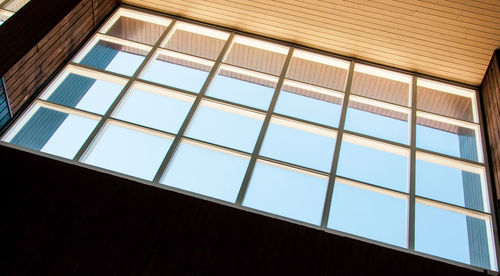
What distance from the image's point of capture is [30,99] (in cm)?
769

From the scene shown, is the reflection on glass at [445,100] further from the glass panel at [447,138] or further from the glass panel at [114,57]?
the glass panel at [114,57]

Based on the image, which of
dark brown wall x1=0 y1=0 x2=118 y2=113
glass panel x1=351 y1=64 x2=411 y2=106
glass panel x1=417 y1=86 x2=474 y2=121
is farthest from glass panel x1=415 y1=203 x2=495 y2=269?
dark brown wall x1=0 y1=0 x2=118 y2=113

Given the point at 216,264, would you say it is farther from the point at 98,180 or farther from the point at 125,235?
the point at 98,180

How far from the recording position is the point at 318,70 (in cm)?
956

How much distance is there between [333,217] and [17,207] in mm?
4701

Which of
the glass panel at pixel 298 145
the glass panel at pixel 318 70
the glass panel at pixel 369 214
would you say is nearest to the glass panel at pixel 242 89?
the glass panel at pixel 298 145

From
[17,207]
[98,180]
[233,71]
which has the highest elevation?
[233,71]

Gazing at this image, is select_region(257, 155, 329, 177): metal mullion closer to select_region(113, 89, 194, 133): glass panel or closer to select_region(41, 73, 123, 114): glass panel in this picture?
select_region(113, 89, 194, 133): glass panel

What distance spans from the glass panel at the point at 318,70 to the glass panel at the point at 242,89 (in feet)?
2.46

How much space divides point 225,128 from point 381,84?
3870mm

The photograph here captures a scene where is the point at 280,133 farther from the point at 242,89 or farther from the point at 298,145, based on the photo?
the point at 242,89

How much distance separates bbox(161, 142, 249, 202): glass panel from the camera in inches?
265

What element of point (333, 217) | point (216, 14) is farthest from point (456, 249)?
point (216, 14)

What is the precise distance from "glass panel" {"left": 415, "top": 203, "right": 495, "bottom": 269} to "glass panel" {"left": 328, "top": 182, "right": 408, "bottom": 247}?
25cm
